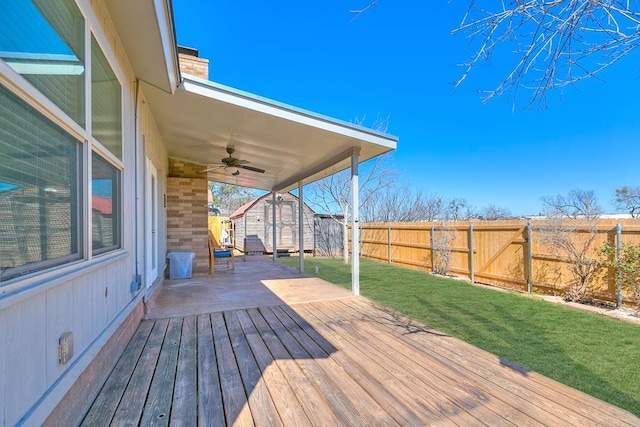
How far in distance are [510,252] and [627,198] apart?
1128 cm

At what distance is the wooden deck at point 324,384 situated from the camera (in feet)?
6.46

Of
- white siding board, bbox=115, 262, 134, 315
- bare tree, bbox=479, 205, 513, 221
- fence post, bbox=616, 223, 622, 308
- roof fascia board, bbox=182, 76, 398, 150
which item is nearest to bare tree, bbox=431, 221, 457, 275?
fence post, bbox=616, 223, 622, 308

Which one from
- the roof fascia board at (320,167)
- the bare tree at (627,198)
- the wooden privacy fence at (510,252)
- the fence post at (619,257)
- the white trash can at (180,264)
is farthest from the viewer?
the bare tree at (627,198)

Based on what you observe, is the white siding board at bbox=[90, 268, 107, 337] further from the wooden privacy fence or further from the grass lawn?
the wooden privacy fence

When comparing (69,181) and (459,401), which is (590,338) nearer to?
(459,401)

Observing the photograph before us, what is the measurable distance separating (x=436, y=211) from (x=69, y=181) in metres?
19.5

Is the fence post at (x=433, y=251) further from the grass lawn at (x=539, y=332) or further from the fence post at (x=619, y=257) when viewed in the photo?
the fence post at (x=619, y=257)

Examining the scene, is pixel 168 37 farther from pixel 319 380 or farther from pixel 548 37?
pixel 319 380

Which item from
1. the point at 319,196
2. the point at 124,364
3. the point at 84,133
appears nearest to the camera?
the point at 84,133

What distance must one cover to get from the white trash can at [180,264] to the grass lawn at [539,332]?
370 centimetres

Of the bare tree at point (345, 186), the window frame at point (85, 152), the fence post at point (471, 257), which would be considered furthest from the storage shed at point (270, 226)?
the window frame at point (85, 152)

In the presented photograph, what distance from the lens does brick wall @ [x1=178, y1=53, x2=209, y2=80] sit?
5965 mm

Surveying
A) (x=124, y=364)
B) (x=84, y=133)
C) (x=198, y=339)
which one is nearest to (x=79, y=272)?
(x=84, y=133)

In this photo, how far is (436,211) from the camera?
19250 millimetres
